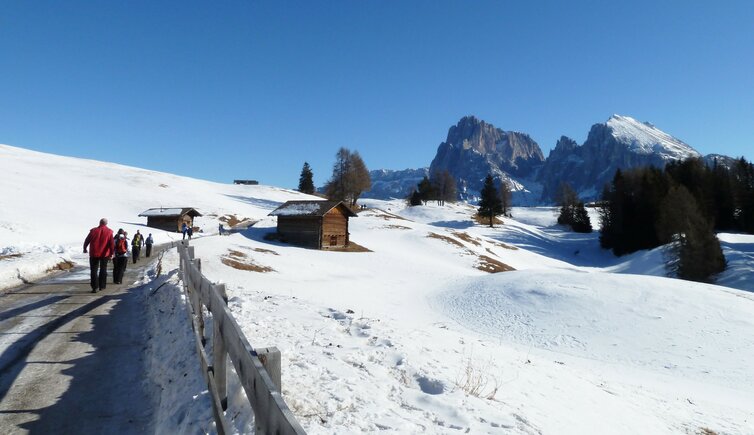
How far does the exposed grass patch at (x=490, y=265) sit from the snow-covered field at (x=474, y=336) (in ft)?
1.25

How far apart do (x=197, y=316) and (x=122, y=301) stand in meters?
6.77

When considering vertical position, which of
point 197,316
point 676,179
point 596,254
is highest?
point 676,179

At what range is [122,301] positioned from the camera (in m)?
12.0

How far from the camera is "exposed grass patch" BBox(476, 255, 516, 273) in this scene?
47194 mm

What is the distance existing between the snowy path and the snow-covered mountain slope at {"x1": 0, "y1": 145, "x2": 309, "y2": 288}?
6752 millimetres

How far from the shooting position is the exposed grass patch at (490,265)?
47.2 meters

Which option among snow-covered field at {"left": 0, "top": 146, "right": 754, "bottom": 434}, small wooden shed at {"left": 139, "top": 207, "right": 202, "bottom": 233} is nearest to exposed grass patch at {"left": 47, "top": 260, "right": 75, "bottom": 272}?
snow-covered field at {"left": 0, "top": 146, "right": 754, "bottom": 434}

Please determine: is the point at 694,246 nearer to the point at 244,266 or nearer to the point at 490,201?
the point at 244,266

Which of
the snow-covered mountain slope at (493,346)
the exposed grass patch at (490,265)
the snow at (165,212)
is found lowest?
the exposed grass patch at (490,265)

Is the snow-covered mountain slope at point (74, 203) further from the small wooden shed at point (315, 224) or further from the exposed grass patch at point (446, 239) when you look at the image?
the exposed grass patch at point (446, 239)

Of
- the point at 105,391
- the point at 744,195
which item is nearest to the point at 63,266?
the point at 105,391

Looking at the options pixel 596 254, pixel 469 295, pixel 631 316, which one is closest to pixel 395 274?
pixel 469 295

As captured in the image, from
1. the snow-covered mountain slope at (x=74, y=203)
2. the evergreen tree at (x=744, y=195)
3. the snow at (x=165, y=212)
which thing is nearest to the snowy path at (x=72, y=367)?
the snow-covered mountain slope at (x=74, y=203)

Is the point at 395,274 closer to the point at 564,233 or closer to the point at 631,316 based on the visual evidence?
the point at 631,316
